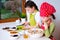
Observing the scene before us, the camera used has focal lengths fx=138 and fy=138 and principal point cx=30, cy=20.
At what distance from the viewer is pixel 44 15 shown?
1.40 meters

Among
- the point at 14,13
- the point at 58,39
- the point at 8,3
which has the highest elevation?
the point at 8,3

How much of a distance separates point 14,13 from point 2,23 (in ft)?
0.86

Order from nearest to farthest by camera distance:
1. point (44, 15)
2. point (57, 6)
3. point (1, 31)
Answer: point (44, 15) < point (1, 31) < point (57, 6)

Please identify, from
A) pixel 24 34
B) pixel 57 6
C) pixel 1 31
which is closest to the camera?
pixel 24 34

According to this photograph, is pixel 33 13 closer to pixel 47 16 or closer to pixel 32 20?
pixel 32 20

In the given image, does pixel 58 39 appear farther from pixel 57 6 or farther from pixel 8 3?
pixel 8 3

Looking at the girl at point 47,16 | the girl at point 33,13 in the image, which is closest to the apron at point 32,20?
the girl at point 33,13

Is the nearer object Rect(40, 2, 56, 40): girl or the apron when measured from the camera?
Rect(40, 2, 56, 40): girl

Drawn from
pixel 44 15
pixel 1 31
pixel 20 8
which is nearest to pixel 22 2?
pixel 20 8

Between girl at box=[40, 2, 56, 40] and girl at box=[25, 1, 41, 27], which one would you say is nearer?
girl at box=[40, 2, 56, 40]

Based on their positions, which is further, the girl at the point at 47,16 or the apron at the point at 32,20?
the apron at the point at 32,20

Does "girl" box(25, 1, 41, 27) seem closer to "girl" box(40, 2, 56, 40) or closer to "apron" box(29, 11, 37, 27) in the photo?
"apron" box(29, 11, 37, 27)

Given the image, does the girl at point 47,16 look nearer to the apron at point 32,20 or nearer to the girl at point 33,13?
the girl at point 33,13

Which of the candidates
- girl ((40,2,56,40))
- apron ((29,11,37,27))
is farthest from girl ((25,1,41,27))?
girl ((40,2,56,40))
